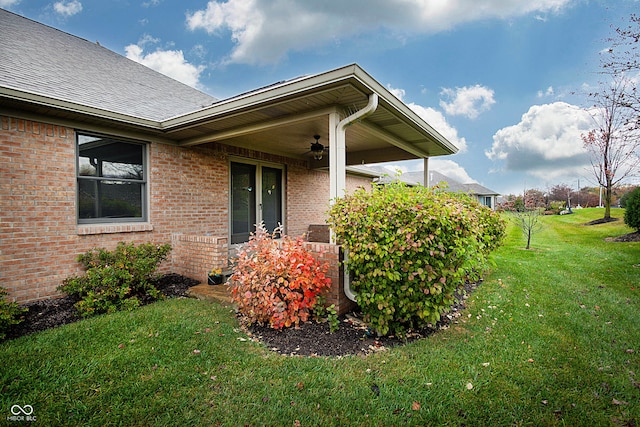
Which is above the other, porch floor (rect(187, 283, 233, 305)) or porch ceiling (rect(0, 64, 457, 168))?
porch ceiling (rect(0, 64, 457, 168))

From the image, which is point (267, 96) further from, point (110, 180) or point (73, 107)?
point (110, 180)

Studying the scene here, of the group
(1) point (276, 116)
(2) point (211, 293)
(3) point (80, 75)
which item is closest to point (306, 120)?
(1) point (276, 116)

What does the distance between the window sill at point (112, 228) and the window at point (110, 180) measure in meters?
0.14

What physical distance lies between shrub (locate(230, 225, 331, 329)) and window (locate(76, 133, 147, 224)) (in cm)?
305

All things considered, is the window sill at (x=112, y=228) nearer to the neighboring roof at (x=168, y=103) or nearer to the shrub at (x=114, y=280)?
the shrub at (x=114, y=280)

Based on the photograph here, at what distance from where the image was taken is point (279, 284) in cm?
347

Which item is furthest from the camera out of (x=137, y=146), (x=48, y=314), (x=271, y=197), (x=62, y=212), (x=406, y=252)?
(x=271, y=197)

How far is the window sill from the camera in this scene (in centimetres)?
477

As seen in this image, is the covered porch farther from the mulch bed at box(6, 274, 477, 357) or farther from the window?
the window

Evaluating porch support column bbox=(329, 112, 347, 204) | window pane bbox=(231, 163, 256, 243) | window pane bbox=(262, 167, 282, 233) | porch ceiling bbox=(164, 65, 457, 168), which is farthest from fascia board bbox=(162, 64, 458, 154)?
window pane bbox=(262, 167, 282, 233)

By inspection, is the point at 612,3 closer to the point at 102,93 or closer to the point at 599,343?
the point at 599,343

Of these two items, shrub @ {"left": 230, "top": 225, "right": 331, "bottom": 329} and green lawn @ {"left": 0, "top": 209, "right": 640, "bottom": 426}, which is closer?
green lawn @ {"left": 0, "top": 209, "right": 640, "bottom": 426}

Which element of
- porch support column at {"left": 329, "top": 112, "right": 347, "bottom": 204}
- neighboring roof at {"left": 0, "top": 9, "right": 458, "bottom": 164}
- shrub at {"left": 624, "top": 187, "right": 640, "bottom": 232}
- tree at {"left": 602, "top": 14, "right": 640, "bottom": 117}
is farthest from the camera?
shrub at {"left": 624, "top": 187, "right": 640, "bottom": 232}

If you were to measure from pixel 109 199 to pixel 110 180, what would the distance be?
0.33m
